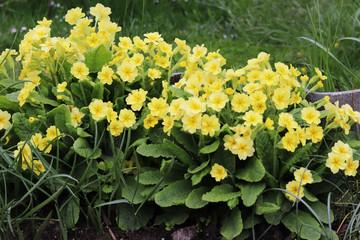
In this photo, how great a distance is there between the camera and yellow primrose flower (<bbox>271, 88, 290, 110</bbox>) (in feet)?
6.48

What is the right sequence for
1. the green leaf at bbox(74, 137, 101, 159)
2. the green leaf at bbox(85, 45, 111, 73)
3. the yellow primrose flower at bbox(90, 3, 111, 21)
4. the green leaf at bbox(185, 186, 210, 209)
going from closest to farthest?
the green leaf at bbox(185, 186, 210, 209) < the green leaf at bbox(74, 137, 101, 159) < the green leaf at bbox(85, 45, 111, 73) < the yellow primrose flower at bbox(90, 3, 111, 21)

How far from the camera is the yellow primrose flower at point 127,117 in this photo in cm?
212

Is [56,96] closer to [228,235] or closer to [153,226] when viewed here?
[153,226]

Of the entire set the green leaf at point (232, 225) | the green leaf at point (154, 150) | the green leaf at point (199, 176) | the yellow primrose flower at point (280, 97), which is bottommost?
the green leaf at point (232, 225)

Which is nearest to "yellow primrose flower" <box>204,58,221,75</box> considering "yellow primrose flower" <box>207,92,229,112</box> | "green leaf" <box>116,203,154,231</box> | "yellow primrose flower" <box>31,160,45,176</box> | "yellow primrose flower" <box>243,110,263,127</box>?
"yellow primrose flower" <box>207,92,229,112</box>

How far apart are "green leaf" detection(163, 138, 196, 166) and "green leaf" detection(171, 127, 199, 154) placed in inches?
1.1

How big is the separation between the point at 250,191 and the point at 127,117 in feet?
1.98

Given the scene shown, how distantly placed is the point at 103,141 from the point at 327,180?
3.30ft

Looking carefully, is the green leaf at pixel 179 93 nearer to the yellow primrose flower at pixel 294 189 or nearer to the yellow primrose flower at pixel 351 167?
the yellow primrose flower at pixel 294 189

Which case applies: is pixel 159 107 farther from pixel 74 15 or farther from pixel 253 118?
pixel 74 15

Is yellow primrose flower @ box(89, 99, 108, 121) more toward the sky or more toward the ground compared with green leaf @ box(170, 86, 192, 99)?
more toward the sky

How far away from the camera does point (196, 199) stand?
2043mm

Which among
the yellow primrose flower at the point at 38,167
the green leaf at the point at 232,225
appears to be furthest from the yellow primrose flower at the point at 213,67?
the yellow primrose flower at the point at 38,167

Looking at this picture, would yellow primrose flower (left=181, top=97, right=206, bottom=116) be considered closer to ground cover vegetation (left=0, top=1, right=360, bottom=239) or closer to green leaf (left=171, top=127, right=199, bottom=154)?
ground cover vegetation (left=0, top=1, right=360, bottom=239)
